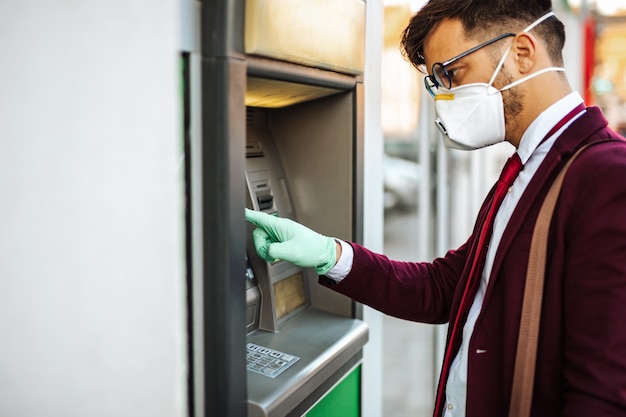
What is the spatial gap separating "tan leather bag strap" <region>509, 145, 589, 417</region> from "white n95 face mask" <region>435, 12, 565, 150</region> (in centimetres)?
29

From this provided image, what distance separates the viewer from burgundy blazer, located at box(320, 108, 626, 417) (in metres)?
1.11

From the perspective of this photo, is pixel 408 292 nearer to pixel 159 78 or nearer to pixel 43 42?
pixel 159 78

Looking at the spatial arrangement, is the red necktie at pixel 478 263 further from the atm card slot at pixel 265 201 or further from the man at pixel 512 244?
the atm card slot at pixel 265 201

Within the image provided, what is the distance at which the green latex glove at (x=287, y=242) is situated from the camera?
1.51 meters

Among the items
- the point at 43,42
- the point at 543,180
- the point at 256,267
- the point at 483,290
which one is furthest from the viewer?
the point at 256,267

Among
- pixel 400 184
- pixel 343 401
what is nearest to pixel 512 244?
pixel 343 401

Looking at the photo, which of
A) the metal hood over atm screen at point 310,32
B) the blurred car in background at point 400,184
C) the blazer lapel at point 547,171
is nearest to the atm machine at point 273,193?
the metal hood over atm screen at point 310,32

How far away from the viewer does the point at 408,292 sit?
1.72 meters

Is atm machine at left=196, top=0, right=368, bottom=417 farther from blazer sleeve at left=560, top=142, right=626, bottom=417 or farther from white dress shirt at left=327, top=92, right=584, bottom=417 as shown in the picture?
blazer sleeve at left=560, top=142, right=626, bottom=417

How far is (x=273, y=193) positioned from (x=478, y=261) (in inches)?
26.1

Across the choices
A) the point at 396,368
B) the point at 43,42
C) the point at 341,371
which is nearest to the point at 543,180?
the point at 341,371

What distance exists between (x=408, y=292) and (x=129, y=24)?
3.52 ft

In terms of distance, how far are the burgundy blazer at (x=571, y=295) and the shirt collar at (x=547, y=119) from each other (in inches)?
2.9

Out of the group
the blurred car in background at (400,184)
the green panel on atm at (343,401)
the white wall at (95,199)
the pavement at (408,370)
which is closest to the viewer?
the white wall at (95,199)
